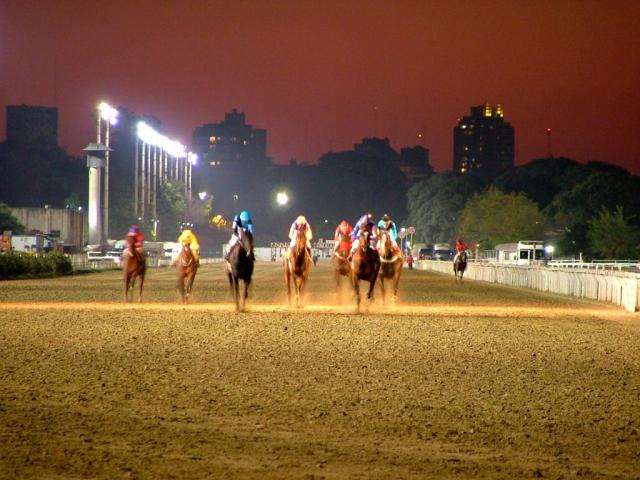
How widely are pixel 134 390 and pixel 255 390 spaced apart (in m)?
1.34

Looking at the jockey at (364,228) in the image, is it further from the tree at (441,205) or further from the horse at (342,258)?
the tree at (441,205)

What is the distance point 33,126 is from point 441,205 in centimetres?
7579

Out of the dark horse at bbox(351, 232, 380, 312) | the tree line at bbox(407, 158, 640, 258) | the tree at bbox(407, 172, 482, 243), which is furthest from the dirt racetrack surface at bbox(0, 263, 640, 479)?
the tree at bbox(407, 172, 482, 243)

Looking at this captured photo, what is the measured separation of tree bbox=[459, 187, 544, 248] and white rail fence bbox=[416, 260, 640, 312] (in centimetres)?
5741

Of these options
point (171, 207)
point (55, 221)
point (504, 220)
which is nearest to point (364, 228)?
point (55, 221)

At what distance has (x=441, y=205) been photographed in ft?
490

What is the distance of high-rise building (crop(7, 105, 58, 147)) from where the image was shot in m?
182

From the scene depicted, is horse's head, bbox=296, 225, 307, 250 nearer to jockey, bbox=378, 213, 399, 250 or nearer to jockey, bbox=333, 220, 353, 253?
jockey, bbox=333, 220, 353, 253

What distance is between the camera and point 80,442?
28.9ft

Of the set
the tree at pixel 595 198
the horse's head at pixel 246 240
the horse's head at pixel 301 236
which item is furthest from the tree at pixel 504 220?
the horse's head at pixel 246 240

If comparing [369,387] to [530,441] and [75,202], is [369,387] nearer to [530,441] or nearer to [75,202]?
[530,441]

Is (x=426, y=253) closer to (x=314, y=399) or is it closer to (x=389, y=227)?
(x=389, y=227)

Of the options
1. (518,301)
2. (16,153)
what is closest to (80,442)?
(518,301)

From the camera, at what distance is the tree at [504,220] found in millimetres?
117812
